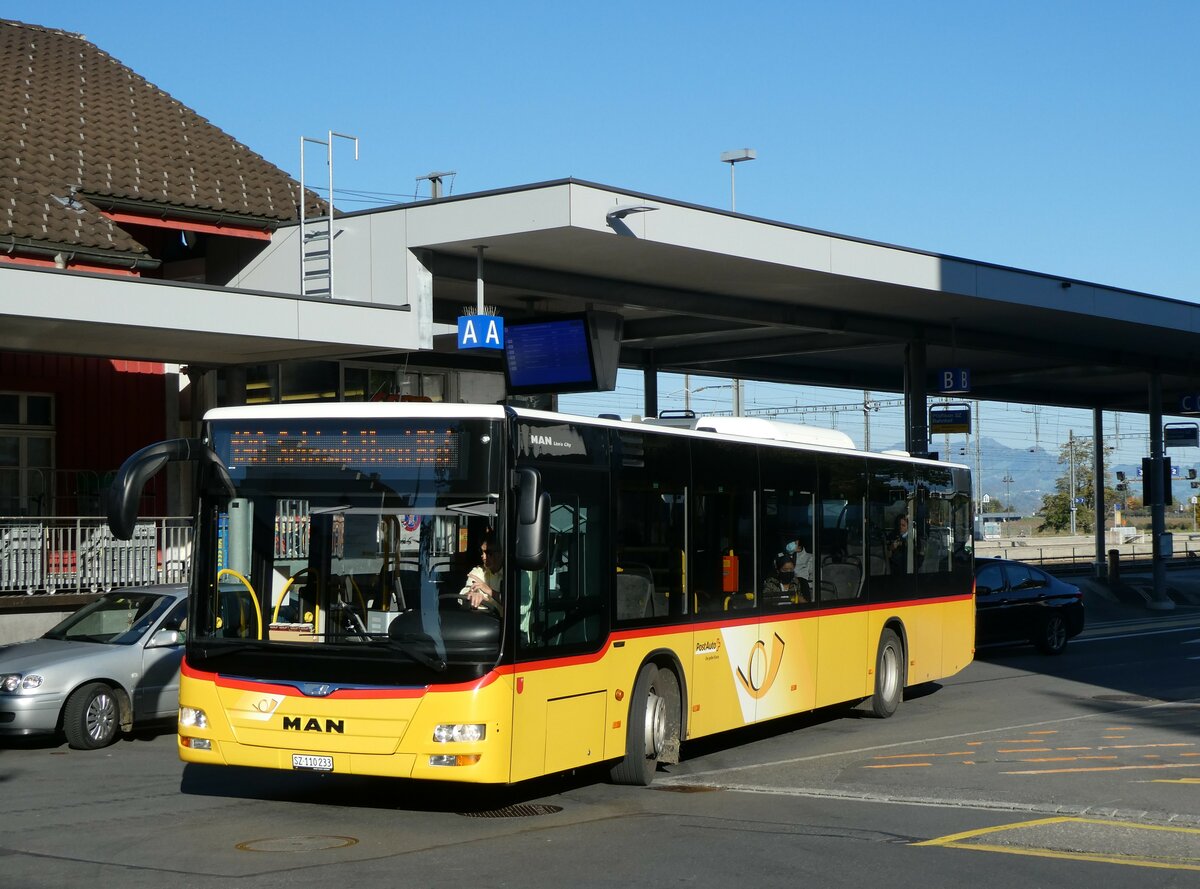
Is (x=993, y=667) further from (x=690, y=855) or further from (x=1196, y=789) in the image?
(x=690, y=855)

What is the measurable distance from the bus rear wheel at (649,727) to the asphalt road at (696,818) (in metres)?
0.21

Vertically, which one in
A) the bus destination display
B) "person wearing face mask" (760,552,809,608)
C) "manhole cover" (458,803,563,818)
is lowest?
"manhole cover" (458,803,563,818)

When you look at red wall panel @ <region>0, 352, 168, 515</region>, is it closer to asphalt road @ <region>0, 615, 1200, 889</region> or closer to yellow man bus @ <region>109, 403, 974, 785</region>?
asphalt road @ <region>0, 615, 1200, 889</region>

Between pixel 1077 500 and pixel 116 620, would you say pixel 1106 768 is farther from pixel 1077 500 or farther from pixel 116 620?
pixel 1077 500

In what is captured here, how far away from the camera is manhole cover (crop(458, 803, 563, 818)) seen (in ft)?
33.5

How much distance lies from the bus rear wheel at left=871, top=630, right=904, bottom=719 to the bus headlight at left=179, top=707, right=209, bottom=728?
8.21m

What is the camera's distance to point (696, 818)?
10008mm

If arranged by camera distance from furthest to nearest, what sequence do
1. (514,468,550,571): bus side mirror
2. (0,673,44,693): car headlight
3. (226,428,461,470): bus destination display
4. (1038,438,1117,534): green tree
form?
(1038,438,1117,534): green tree
(0,673,44,693): car headlight
(226,428,461,470): bus destination display
(514,468,550,571): bus side mirror

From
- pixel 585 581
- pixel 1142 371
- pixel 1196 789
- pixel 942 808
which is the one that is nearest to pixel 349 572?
pixel 585 581

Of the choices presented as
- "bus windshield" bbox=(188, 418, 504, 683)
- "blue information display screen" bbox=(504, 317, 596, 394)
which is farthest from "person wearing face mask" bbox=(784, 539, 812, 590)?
"blue information display screen" bbox=(504, 317, 596, 394)

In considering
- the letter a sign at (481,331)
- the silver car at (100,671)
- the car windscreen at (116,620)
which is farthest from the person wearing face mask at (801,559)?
the letter a sign at (481,331)

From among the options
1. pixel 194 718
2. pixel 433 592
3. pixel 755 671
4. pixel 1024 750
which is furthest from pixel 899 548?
pixel 194 718

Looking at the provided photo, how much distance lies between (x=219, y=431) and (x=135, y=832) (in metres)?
2.70

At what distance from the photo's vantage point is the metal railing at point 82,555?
19.9 metres
